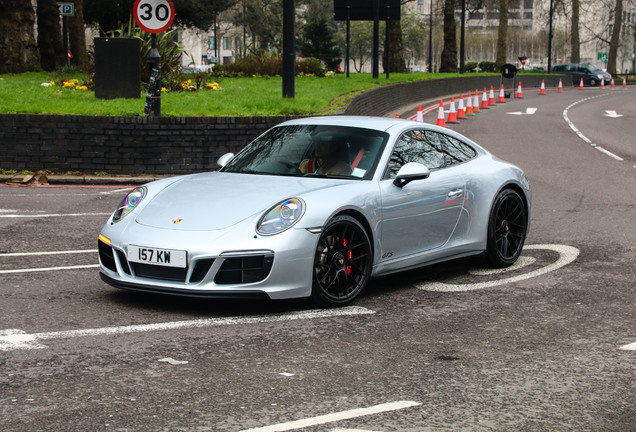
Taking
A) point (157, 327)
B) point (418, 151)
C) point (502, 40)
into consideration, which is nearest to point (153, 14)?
point (418, 151)

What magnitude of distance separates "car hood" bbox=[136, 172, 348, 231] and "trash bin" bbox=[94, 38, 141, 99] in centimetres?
1157

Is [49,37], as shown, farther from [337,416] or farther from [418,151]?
[337,416]

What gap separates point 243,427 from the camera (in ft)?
13.4

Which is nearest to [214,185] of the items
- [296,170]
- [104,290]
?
[296,170]

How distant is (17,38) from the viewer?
2777cm

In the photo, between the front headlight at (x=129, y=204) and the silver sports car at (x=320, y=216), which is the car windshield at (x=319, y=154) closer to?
the silver sports car at (x=320, y=216)

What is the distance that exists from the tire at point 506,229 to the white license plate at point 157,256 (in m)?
3.00

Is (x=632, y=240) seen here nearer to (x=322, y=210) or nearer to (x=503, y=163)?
(x=503, y=163)

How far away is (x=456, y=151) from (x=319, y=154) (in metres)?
1.40

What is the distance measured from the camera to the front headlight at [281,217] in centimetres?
620

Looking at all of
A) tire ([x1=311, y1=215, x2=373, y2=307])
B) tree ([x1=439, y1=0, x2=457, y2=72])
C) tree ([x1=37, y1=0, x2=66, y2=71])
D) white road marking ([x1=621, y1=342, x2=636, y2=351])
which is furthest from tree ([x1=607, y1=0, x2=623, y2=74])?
white road marking ([x1=621, y1=342, x2=636, y2=351])

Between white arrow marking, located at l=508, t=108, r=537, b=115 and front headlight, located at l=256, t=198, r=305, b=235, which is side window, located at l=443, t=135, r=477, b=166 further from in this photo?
white arrow marking, located at l=508, t=108, r=537, b=115

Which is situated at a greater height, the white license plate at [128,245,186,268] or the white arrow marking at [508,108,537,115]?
the white license plate at [128,245,186,268]

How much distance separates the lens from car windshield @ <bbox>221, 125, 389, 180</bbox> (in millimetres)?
7160
